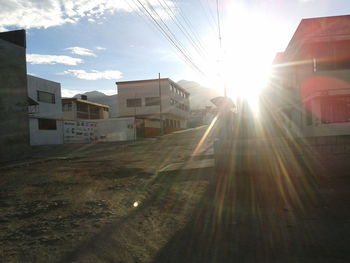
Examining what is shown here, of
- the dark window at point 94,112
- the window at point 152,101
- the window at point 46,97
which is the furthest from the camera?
the dark window at point 94,112

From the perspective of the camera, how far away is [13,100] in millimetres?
17547

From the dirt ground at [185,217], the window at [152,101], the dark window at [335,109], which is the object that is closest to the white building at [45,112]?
the window at [152,101]

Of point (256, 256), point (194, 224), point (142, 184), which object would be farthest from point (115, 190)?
point (256, 256)

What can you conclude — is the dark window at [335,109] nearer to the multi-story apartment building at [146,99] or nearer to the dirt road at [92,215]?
the dirt road at [92,215]

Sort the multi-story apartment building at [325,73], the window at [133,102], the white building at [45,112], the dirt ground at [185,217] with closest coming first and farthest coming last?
the dirt ground at [185,217] < the multi-story apartment building at [325,73] < the white building at [45,112] < the window at [133,102]

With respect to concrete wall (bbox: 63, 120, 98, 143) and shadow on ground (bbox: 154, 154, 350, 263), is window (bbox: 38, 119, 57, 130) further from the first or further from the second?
shadow on ground (bbox: 154, 154, 350, 263)

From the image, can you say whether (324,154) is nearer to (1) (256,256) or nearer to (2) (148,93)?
(1) (256,256)

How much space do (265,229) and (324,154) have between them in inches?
197

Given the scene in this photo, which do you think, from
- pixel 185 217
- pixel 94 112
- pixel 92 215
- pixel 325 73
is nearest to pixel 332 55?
pixel 325 73

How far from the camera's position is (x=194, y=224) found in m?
5.49

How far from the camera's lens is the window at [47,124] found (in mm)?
30141

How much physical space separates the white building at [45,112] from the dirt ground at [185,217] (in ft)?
66.7

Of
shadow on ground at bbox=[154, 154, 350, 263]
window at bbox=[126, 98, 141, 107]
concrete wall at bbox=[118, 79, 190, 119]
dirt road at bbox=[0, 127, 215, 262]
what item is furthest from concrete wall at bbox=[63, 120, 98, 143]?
shadow on ground at bbox=[154, 154, 350, 263]

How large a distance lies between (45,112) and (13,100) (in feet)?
48.3
